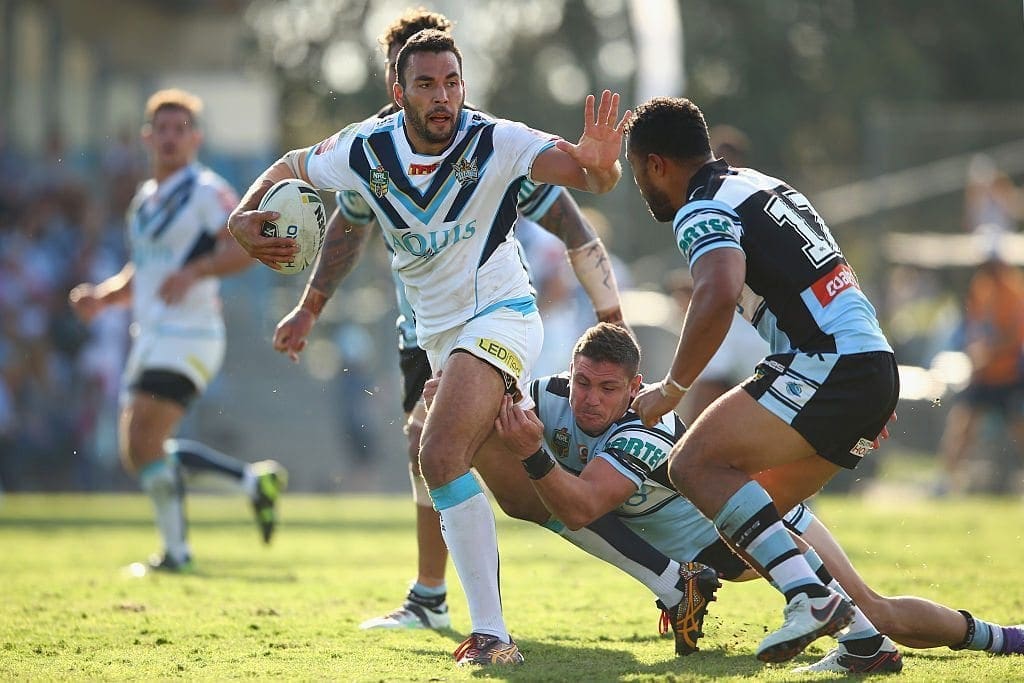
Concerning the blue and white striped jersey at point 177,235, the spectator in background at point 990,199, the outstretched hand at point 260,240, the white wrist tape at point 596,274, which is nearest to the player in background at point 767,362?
the white wrist tape at point 596,274

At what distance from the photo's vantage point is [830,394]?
5.44 m

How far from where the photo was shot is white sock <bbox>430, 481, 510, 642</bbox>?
5.79 meters

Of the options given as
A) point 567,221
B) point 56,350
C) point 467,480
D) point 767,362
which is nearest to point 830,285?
point 767,362

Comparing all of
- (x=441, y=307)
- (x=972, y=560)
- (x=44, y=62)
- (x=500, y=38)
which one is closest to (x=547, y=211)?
(x=441, y=307)

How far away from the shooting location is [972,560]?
376 inches

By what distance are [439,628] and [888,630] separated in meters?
2.22

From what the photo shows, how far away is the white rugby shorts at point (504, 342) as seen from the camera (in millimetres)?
5949

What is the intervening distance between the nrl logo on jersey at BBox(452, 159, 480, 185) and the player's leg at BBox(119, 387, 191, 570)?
4.03m

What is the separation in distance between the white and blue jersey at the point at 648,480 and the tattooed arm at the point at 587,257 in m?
0.64

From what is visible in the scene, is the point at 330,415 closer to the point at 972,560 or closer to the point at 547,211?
the point at 972,560

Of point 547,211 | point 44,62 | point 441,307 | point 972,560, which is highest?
point 44,62

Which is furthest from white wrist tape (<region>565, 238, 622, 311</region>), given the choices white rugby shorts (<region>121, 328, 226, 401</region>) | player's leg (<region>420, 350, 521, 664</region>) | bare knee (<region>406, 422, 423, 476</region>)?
white rugby shorts (<region>121, 328, 226, 401</region>)

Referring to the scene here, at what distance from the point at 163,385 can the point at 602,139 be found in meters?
4.66

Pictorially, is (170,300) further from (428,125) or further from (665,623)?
(665,623)
